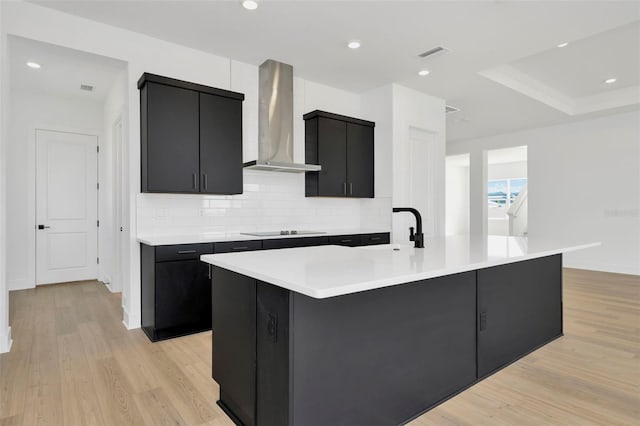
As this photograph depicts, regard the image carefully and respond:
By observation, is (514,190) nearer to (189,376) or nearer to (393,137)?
(393,137)

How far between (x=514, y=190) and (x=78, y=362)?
39.5 feet

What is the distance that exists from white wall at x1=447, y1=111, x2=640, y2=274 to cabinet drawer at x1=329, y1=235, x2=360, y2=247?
13.0 ft

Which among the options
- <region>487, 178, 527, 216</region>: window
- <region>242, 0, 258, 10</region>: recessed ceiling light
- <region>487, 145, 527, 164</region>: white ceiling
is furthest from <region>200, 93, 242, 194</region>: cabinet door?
<region>487, 178, 527, 216</region>: window

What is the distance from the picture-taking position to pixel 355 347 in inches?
63.9

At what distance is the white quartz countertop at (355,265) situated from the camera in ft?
4.27

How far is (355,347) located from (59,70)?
4.52m

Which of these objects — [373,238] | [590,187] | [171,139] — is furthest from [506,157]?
[171,139]

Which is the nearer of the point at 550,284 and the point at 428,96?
the point at 550,284

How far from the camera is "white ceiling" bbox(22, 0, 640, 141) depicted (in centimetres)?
302

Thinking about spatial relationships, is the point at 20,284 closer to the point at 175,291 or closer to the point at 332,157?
the point at 175,291

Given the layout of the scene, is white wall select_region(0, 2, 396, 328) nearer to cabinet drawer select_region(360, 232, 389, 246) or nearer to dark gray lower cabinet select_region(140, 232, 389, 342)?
dark gray lower cabinet select_region(140, 232, 389, 342)

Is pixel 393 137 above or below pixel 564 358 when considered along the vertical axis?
above

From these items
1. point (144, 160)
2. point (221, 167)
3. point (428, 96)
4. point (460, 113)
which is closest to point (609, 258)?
point (460, 113)

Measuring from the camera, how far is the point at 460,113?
20.5ft
